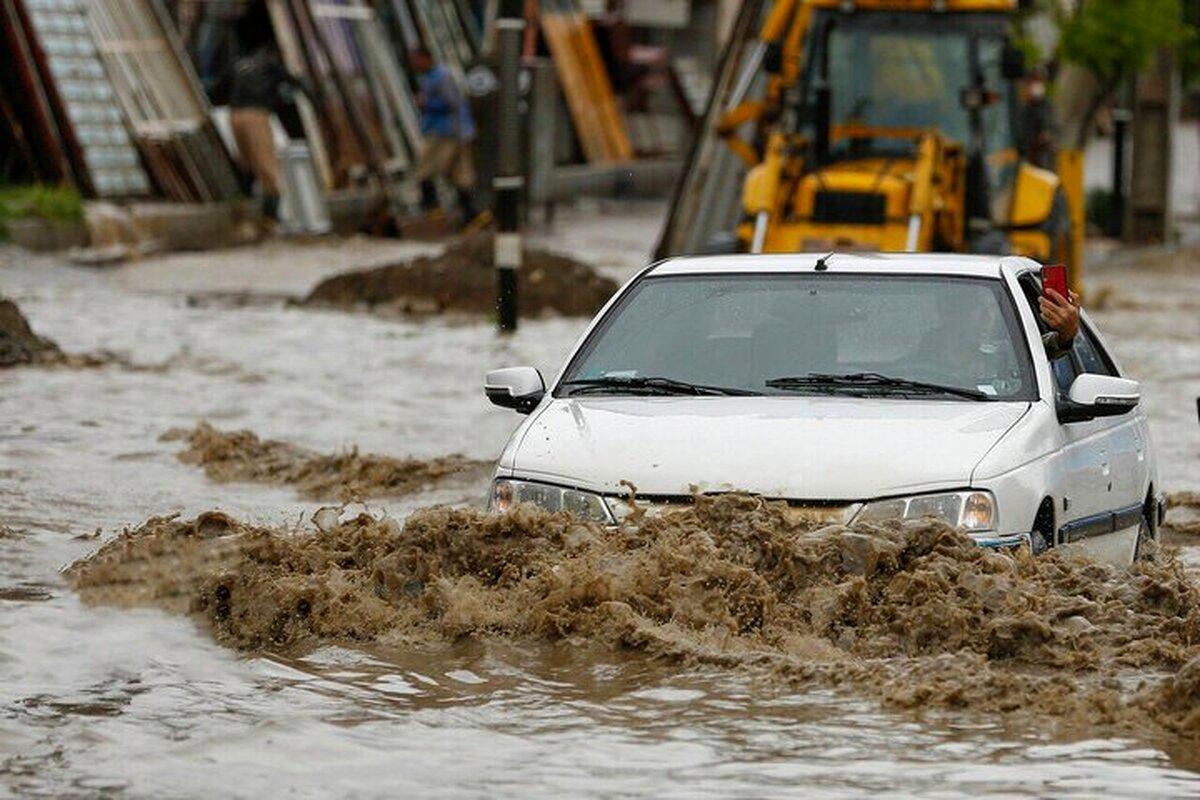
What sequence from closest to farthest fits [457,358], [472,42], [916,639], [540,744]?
[540,744], [916,639], [457,358], [472,42]

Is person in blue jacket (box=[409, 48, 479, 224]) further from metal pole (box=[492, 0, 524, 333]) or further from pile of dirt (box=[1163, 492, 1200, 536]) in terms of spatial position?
pile of dirt (box=[1163, 492, 1200, 536])

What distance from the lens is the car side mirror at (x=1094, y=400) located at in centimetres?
960

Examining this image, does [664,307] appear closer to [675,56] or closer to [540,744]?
[540,744]

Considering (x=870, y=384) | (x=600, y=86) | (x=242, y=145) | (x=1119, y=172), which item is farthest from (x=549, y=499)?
(x=600, y=86)

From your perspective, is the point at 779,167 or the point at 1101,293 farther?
the point at 1101,293

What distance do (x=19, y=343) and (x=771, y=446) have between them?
10946 mm

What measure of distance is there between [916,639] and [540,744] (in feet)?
4.67

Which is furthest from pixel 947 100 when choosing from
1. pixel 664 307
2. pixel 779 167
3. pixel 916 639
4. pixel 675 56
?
pixel 675 56

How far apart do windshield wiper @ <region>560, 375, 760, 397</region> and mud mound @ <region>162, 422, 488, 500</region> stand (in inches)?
151

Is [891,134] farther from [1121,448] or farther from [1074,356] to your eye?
[1121,448]

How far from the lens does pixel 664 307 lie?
1026 centimetres

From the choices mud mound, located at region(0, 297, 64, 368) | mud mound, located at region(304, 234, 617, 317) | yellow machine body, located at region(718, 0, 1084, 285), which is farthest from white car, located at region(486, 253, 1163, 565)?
mud mound, located at region(304, 234, 617, 317)

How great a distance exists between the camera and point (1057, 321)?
10.2 m

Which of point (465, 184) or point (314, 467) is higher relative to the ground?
point (314, 467)
